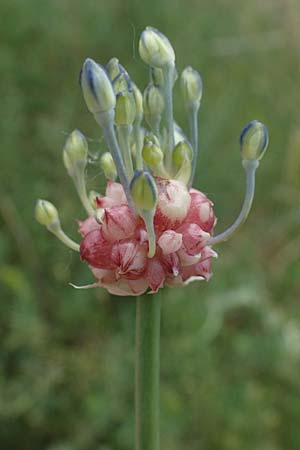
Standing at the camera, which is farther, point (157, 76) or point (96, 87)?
point (157, 76)

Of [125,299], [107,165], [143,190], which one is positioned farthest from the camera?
[125,299]

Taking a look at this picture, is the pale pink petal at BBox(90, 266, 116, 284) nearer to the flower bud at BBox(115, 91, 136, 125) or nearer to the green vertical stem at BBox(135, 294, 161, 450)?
the green vertical stem at BBox(135, 294, 161, 450)

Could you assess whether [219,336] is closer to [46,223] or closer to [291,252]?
[291,252]

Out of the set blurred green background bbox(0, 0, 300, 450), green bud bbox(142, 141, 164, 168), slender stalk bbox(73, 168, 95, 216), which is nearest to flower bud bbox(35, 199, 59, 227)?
slender stalk bbox(73, 168, 95, 216)

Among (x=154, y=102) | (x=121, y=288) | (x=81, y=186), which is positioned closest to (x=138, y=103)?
(x=154, y=102)

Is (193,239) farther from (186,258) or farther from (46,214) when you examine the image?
(46,214)

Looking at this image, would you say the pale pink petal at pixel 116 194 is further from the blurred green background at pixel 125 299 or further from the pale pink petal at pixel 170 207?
the blurred green background at pixel 125 299

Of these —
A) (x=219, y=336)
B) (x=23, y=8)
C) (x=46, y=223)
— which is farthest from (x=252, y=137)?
(x=23, y=8)
